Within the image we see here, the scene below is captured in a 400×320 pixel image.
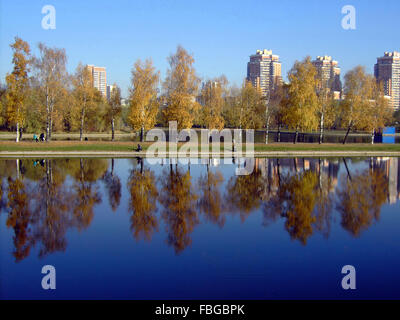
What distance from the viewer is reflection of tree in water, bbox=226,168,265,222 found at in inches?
641

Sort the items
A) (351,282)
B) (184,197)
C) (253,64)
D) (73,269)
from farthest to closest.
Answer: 1. (253,64)
2. (184,197)
3. (73,269)
4. (351,282)

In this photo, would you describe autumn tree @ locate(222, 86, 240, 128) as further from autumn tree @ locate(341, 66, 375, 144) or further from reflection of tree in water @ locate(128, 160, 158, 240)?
reflection of tree in water @ locate(128, 160, 158, 240)

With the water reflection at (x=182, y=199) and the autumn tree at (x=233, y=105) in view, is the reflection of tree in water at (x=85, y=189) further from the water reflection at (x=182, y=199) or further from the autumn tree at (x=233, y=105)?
the autumn tree at (x=233, y=105)

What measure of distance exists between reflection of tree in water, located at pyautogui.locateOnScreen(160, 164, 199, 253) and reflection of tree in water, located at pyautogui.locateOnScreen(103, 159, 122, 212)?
1.92m

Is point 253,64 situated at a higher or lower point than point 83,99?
higher

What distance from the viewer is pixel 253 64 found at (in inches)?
7461

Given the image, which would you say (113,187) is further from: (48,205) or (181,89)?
(181,89)

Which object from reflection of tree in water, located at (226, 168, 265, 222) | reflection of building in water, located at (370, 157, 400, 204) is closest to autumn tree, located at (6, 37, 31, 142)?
reflection of tree in water, located at (226, 168, 265, 222)

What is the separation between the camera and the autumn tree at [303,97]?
1829 inches

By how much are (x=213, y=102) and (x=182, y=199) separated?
35.6 metres

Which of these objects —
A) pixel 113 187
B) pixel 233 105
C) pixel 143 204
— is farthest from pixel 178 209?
pixel 233 105

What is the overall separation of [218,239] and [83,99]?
39.8 metres
